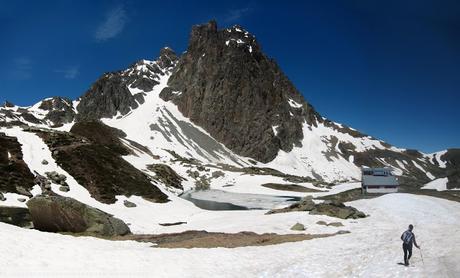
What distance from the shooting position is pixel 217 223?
47.0m

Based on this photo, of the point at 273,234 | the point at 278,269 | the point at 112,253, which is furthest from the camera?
the point at 273,234

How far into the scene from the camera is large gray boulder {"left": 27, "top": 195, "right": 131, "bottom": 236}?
1291 inches

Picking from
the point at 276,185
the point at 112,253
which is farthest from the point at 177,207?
the point at 276,185

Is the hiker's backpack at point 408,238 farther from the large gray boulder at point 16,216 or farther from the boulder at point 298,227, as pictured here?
the large gray boulder at point 16,216

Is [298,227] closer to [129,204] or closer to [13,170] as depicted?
[129,204]

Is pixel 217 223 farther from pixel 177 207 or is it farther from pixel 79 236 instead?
pixel 79 236

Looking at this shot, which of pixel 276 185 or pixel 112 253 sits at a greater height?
pixel 276 185

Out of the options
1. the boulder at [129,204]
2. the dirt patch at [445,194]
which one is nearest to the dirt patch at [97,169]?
the boulder at [129,204]

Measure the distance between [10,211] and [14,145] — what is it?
2058 centimetres

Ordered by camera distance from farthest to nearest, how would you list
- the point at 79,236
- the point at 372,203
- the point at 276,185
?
the point at 276,185 < the point at 372,203 < the point at 79,236

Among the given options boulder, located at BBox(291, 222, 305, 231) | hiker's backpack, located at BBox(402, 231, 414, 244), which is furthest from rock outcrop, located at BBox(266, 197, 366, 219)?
hiker's backpack, located at BBox(402, 231, 414, 244)

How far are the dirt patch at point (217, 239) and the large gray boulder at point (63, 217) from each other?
2.58 meters

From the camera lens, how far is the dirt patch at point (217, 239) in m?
29.6

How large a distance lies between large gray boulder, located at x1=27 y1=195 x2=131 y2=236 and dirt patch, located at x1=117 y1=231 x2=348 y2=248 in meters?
2.58
